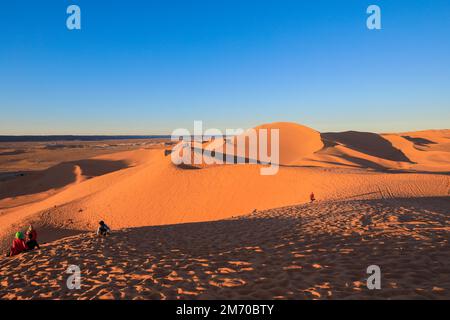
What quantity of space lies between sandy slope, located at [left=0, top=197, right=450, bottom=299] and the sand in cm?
3

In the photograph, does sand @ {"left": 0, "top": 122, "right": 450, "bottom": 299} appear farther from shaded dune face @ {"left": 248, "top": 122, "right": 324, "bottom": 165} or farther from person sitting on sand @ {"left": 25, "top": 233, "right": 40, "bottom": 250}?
shaded dune face @ {"left": 248, "top": 122, "right": 324, "bottom": 165}

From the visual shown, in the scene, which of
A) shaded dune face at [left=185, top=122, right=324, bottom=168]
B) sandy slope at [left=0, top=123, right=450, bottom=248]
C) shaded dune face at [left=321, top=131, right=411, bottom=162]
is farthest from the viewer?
shaded dune face at [left=321, top=131, right=411, bottom=162]

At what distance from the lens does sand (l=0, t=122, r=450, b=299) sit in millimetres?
5473

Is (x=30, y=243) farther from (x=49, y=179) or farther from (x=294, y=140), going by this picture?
(x=294, y=140)

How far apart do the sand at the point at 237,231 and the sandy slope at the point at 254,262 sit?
0.03 metres

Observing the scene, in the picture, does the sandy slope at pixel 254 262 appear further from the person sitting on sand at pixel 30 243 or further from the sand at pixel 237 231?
the person sitting on sand at pixel 30 243

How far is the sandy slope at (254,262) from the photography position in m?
5.17

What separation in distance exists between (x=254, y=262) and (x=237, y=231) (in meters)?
3.13

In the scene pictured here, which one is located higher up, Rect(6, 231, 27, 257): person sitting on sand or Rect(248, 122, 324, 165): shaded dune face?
Rect(248, 122, 324, 165): shaded dune face

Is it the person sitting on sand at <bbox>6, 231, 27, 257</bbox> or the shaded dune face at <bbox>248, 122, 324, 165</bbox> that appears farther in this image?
the shaded dune face at <bbox>248, 122, 324, 165</bbox>

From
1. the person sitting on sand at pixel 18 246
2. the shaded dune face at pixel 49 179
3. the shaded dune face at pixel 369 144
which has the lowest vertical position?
the shaded dune face at pixel 49 179

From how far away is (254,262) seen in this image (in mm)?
6512

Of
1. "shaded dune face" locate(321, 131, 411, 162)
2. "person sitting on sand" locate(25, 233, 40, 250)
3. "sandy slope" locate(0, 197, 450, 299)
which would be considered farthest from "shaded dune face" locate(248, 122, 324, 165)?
"person sitting on sand" locate(25, 233, 40, 250)

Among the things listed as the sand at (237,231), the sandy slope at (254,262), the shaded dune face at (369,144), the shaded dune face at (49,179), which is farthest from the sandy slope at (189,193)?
the shaded dune face at (369,144)
